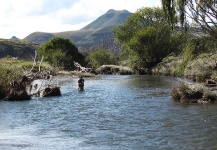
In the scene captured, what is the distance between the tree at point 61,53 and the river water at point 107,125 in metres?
53.4

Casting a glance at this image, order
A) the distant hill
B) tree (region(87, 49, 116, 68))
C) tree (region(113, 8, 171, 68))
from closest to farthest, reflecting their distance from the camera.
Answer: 1. tree (region(113, 8, 171, 68))
2. tree (region(87, 49, 116, 68))
3. the distant hill

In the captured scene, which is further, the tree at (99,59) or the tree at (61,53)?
the tree at (99,59)

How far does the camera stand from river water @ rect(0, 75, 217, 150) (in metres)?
15.9

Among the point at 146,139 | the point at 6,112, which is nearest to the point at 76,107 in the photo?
the point at 6,112

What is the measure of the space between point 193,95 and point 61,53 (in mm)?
58636

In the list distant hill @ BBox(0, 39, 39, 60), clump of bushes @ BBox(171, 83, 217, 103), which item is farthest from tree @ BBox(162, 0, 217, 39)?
distant hill @ BBox(0, 39, 39, 60)

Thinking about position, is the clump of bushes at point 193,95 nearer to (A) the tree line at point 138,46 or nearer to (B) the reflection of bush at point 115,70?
(A) the tree line at point 138,46

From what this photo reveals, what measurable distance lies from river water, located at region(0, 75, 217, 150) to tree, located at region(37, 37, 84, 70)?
5336cm

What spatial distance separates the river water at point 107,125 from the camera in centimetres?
1590

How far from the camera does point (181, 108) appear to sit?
25.2m

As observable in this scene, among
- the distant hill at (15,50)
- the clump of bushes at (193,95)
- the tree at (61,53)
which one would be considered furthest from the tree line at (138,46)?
the distant hill at (15,50)

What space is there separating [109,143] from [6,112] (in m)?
10.9

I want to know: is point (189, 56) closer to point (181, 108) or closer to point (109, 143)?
point (181, 108)

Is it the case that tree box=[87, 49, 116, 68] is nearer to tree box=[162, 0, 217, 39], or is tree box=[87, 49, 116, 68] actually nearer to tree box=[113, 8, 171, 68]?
tree box=[113, 8, 171, 68]
